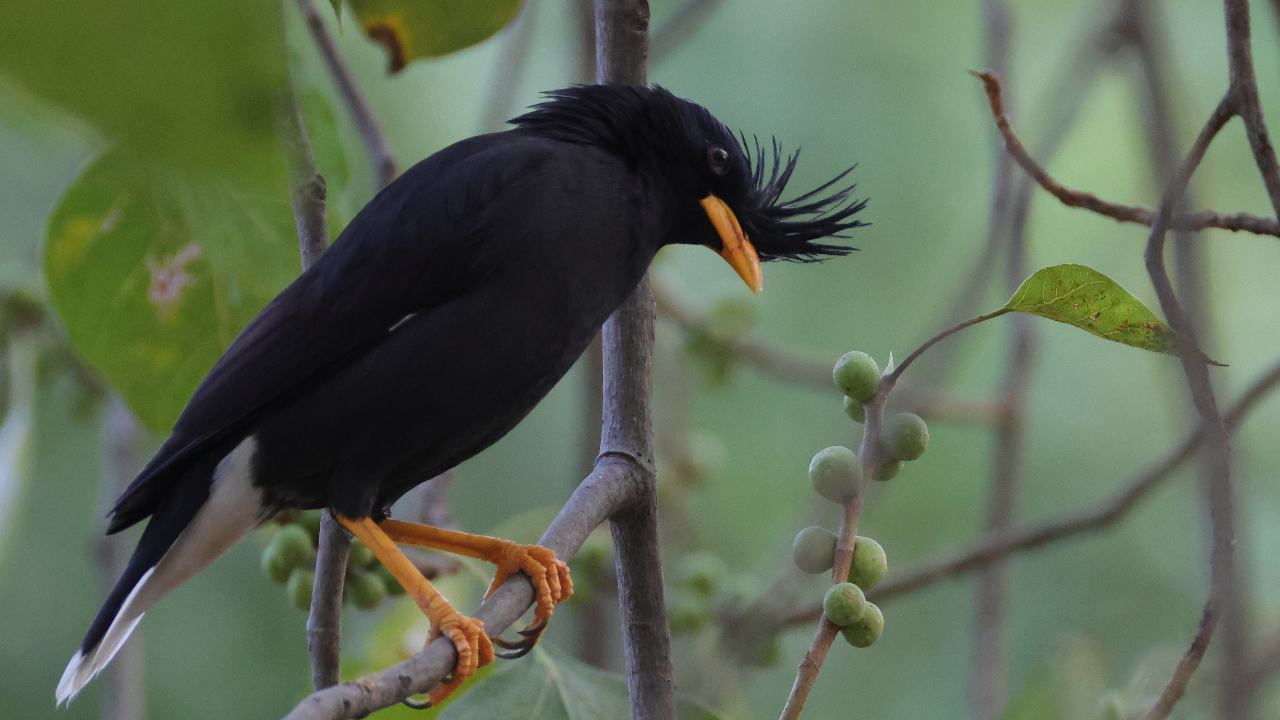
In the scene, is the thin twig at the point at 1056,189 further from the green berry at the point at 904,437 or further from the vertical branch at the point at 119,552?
the vertical branch at the point at 119,552

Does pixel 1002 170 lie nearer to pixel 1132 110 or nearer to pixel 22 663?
pixel 1132 110

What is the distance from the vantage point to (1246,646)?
161 cm

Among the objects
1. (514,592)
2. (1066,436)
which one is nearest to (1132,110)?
(1066,436)

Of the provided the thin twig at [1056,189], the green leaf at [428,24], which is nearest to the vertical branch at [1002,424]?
the thin twig at [1056,189]

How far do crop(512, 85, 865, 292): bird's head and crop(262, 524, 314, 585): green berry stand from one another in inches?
35.3

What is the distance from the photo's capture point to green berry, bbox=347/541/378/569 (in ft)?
6.84

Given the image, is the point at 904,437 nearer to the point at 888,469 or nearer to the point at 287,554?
the point at 888,469

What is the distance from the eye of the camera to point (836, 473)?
1448 millimetres

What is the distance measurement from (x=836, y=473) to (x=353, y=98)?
1.14m

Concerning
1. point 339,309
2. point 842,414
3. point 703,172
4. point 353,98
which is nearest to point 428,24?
point 353,98

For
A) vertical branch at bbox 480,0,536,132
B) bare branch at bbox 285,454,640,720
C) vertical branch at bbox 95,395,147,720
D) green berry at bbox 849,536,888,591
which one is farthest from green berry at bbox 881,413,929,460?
vertical branch at bbox 480,0,536,132

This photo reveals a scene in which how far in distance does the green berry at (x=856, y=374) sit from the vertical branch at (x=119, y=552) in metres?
1.62

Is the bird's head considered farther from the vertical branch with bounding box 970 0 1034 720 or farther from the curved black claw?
the curved black claw

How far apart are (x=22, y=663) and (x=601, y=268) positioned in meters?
4.91
